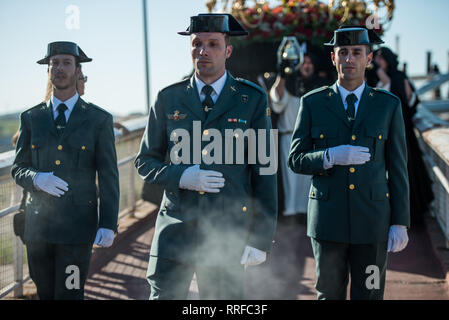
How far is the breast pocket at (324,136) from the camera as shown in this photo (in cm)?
335

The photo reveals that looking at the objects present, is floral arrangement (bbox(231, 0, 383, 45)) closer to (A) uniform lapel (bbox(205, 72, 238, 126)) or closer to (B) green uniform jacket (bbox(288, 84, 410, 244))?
(B) green uniform jacket (bbox(288, 84, 410, 244))

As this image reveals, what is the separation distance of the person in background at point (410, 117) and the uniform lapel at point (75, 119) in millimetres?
4004

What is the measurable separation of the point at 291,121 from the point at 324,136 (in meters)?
4.28

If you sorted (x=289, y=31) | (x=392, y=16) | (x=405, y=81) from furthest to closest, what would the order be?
(x=289, y=31) → (x=405, y=81) → (x=392, y=16)

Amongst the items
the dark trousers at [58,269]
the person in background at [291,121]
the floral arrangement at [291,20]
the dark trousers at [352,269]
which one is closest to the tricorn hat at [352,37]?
the dark trousers at [352,269]

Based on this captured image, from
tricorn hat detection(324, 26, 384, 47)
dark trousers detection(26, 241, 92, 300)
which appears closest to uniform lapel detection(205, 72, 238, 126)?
tricorn hat detection(324, 26, 384, 47)

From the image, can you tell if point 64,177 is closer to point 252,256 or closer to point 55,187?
point 55,187

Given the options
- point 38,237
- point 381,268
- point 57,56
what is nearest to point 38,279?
point 38,237

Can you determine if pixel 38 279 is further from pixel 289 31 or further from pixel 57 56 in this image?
pixel 289 31

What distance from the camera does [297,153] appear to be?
11.2ft

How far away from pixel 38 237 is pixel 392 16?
298 cm

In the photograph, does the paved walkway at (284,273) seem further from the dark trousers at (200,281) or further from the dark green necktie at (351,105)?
the dark green necktie at (351,105)

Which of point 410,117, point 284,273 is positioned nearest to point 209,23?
point 284,273

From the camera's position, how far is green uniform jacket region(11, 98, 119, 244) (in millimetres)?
3506
